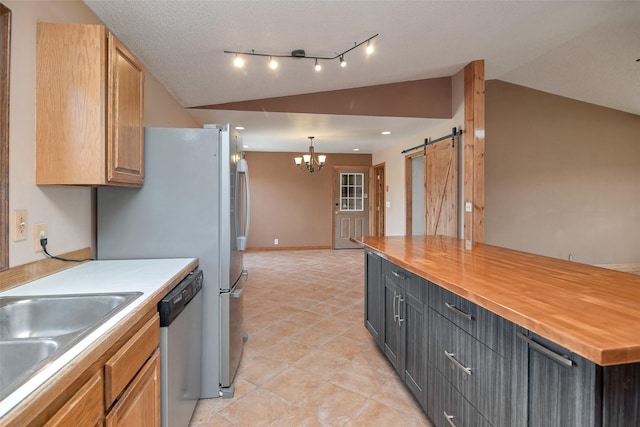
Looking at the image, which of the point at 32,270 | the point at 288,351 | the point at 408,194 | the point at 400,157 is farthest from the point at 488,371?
the point at 400,157

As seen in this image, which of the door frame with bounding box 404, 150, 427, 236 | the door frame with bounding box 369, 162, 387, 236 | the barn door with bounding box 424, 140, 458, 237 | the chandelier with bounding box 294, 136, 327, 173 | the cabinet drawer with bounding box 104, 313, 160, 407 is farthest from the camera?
the door frame with bounding box 369, 162, 387, 236

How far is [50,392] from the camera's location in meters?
0.67

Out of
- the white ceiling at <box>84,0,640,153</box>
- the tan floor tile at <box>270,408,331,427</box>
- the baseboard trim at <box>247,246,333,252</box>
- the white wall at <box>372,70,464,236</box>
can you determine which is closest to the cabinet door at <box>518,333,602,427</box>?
the tan floor tile at <box>270,408,331,427</box>

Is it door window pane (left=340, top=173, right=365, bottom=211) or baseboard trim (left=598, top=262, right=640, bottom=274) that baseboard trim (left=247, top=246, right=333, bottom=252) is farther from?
baseboard trim (left=598, top=262, right=640, bottom=274)

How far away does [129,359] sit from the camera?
1059 mm

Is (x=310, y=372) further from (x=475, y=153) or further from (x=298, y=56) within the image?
(x=475, y=153)

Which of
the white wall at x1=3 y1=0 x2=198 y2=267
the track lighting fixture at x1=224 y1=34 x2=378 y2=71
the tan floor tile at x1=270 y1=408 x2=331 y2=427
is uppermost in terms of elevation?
→ the track lighting fixture at x1=224 y1=34 x2=378 y2=71

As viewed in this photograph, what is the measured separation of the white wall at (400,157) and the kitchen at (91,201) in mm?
21

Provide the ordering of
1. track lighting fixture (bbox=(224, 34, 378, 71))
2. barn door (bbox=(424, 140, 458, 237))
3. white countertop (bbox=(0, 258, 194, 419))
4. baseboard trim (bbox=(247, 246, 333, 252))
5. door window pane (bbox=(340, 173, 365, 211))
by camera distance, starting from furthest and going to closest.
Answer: door window pane (bbox=(340, 173, 365, 211)) < baseboard trim (bbox=(247, 246, 333, 252)) < barn door (bbox=(424, 140, 458, 237)) < track lighting fixture (bbox=(224, 34, 378, 71)) < white countertop (bbox=(0, 258, 194, 419))

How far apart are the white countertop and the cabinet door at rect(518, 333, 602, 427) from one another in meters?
1.28

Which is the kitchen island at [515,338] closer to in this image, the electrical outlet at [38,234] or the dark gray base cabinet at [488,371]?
the dark gray base cabinet at [488,371]

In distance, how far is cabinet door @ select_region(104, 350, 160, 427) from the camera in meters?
0.99

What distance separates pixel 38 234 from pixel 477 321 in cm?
199

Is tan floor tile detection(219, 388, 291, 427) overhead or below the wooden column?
below
